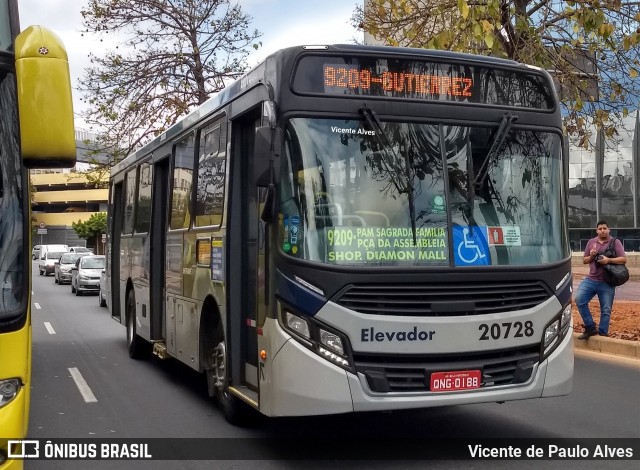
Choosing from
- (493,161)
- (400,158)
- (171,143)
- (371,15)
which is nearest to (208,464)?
(400,158)

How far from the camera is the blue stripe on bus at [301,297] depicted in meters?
5.82

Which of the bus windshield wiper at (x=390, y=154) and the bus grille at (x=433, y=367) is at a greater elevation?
the bus windshield wiper at (x=390, y=154)

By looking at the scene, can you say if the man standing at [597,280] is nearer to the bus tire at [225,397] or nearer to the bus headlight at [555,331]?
the bus headlight at [555,331]

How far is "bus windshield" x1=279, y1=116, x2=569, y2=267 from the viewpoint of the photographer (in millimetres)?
5988

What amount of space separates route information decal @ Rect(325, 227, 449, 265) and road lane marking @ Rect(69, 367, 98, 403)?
15.2 feet

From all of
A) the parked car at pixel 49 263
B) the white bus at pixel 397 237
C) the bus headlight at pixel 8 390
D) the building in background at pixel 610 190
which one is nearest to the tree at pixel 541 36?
the white bus at pixel 397 237

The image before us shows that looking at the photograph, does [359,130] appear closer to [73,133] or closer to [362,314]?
[362,314]

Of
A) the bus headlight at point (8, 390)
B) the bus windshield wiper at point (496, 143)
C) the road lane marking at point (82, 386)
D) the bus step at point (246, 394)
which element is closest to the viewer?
the bus headlight at point (8, 390)

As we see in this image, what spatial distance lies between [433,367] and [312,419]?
7.38 ft

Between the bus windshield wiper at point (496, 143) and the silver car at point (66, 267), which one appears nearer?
the bus windshield wiper at point (496, 143)

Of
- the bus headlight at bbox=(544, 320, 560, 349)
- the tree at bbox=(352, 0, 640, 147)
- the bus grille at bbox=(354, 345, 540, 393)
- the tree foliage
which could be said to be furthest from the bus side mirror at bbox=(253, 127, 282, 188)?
the tree foliage

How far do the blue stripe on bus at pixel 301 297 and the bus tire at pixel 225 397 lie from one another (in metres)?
1.58

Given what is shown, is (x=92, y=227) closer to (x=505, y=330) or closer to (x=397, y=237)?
(x=397, y=237)

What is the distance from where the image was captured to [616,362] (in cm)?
1121
